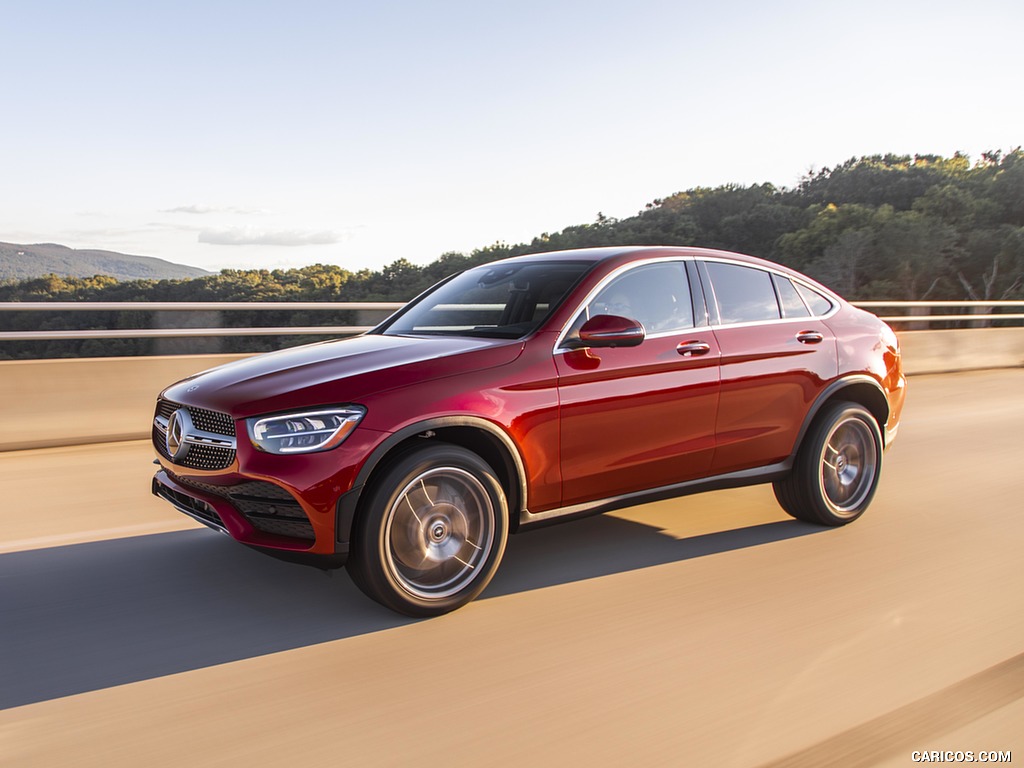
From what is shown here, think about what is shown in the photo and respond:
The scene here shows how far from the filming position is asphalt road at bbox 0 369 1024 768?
3064 mm

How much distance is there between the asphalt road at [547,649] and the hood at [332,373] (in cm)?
95

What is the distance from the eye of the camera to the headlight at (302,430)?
3.89 meters

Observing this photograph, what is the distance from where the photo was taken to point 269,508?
3.96 meters

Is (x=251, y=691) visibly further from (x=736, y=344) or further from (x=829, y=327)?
(x=829, y=327)

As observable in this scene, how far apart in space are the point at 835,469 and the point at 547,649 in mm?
2743

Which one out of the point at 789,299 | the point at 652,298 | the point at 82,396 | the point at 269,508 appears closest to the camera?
the point at 269,508

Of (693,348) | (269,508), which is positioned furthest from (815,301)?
(269,508)

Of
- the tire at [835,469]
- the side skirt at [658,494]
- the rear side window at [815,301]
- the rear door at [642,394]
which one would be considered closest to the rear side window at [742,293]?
the rear door at [642,394]

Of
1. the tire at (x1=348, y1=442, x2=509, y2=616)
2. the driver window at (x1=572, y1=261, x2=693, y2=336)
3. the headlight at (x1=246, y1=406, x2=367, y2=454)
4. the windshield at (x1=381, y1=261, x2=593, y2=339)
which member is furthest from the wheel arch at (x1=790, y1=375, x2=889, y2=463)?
the headlight at (x1=246, y1=406, x2=367, y2=454)

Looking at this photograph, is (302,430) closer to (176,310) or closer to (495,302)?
(495,302)

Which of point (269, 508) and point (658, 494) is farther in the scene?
point (658, 494)

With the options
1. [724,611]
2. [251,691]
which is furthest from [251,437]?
[724,611]

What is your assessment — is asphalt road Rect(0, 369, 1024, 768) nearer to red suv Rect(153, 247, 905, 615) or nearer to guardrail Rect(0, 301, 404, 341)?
red suv Rect(153, 247, 905, 615)

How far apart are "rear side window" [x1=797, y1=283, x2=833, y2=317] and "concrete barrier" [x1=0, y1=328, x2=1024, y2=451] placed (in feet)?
18.9
